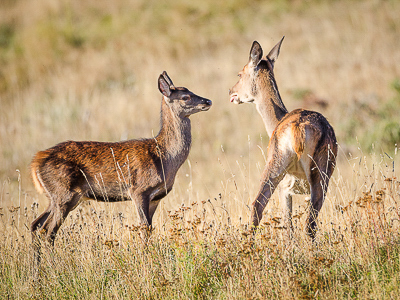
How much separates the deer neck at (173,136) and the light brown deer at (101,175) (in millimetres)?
14

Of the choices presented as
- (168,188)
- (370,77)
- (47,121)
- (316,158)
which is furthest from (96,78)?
(316,158)

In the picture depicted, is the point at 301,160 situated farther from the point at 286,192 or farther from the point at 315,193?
the point at 286,192

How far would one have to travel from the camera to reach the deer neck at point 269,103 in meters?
6.99

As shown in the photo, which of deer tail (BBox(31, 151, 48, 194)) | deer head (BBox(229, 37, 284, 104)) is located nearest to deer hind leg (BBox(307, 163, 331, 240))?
deer head (BBox(229, 37, 284, 104))

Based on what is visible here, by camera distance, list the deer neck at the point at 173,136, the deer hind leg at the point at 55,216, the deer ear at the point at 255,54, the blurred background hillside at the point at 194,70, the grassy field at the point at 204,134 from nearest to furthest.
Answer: the grassy field at the point at 204,134 → the deer hind leg at the point at 55,216 → the deer neck at the point at 173,136 → the deer ear at the point at 255,54 → the blurred background hillside at the point at 194,70

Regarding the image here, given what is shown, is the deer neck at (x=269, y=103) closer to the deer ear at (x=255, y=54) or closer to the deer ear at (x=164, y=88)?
the deer ear at (x=255, y=54)

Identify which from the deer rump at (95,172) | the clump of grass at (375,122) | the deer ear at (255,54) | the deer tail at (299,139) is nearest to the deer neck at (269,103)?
the deer ear at (255,54)

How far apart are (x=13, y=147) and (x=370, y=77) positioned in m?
11.2

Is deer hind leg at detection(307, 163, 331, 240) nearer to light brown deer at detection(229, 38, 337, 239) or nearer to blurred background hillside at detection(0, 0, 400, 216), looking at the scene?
light brown deer at detection(229, 38, 337, 239)

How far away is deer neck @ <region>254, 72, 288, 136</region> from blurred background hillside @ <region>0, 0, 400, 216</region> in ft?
12.4

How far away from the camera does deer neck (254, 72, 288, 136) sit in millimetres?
6992

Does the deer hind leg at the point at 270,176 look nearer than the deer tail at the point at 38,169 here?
Yes

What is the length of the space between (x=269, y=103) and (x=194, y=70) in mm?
12547

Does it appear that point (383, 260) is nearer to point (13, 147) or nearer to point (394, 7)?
point (13, 147)
